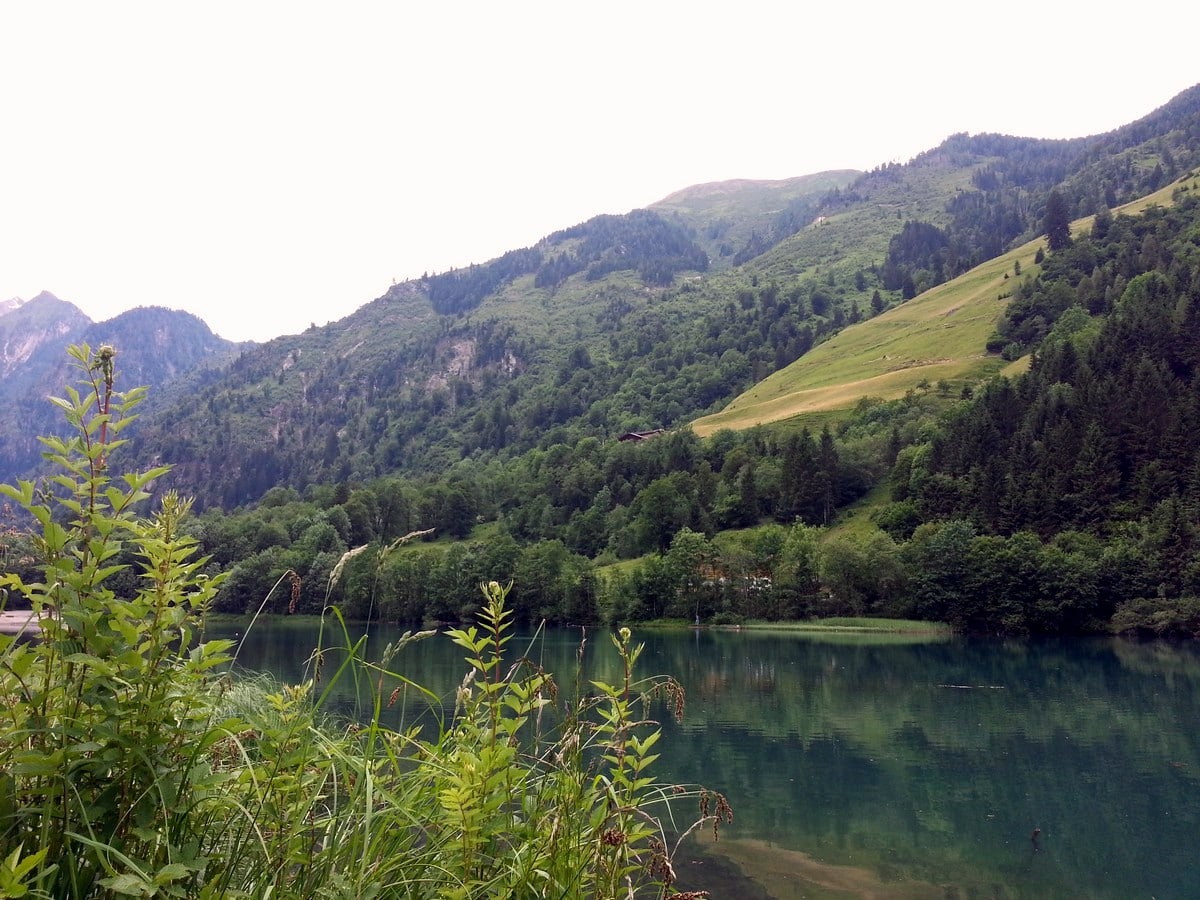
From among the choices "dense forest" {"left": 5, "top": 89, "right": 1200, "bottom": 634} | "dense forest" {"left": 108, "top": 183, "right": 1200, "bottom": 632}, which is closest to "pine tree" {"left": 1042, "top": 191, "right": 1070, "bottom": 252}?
"dense forest" {"left": 5, "top": 89, "right": 1200, "bottom": 634}

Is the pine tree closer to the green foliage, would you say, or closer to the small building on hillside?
the small building on hillside

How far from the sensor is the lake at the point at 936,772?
2141cm

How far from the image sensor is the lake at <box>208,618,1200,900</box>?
70.2 ft

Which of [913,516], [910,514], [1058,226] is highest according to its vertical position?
[1058,226]

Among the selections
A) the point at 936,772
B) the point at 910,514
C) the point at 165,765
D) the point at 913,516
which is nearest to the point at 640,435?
the point at 910,514

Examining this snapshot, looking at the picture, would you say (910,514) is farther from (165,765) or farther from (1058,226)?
(165,765)

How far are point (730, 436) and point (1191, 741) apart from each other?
360ft

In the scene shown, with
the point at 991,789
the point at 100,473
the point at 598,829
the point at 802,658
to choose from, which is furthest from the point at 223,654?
the point at 802,658

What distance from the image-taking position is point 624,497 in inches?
5610

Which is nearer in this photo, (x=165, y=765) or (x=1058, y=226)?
(x=165, y=765)

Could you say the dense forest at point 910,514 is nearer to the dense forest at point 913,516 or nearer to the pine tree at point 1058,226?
the dense forest at point 913,516

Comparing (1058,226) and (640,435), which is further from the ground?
(1058,226)

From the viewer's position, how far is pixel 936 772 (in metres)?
31.5

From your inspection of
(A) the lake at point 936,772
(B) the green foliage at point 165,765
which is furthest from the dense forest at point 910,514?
(B) the green foliage at point 165,765
